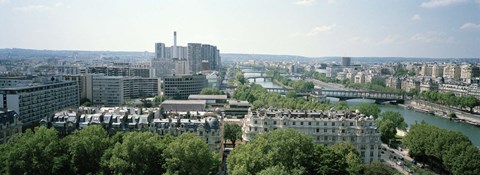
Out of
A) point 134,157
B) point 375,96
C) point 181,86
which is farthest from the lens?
point 375,96

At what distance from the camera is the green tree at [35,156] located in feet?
77.8

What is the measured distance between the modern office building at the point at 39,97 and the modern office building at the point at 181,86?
701 inches

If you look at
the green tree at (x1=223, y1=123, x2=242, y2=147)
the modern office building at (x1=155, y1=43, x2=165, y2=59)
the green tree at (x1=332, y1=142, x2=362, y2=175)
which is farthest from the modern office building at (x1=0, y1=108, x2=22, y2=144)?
the modern office building at (x1=155, y1=43, x2=165, y2=59)

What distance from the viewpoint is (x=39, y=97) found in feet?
150

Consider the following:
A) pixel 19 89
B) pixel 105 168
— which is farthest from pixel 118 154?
pixel 19 89

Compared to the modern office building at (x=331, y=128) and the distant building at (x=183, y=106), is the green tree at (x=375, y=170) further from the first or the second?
the distant building at (x=183, y=106)

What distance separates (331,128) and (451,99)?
46293 millimetres

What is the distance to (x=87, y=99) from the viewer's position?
65.4 meters

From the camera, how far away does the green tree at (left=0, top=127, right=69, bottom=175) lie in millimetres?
23719

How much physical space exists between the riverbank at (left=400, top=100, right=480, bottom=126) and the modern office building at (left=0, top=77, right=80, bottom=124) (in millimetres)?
52744

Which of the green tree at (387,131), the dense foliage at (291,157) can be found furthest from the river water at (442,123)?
the dense foliage at (291,157)

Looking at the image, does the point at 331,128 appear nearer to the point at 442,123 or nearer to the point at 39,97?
the point at 39,97

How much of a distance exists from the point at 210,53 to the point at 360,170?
125 metres

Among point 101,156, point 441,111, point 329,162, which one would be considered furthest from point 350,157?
point 441,111
